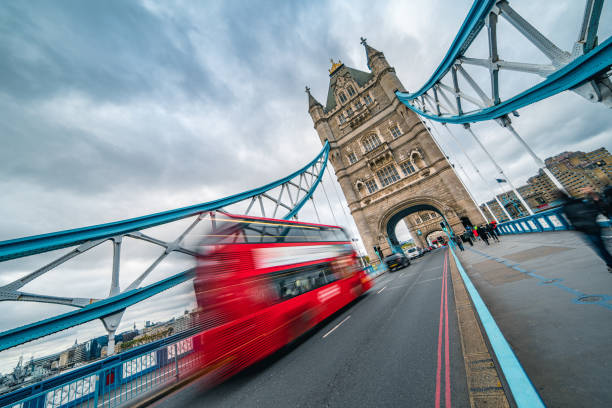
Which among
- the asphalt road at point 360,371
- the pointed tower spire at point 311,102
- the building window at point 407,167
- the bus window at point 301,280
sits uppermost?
the pointed tower spire at point 311,102

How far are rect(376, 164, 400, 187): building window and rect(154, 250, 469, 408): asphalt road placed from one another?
2214 cm

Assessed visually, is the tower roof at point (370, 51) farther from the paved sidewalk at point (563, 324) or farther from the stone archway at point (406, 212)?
the paved sidewalk at point (563, 324)

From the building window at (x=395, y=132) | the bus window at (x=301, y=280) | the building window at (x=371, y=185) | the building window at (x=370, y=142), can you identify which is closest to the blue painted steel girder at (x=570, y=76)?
the bus window at (x=301, y=280)

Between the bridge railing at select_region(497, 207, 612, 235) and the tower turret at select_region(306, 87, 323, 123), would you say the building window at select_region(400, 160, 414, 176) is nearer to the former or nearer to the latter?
the bridge railing at select_region(497, 207, 612, 235)

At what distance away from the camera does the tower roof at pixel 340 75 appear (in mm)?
32281

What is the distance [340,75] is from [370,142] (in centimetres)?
1304

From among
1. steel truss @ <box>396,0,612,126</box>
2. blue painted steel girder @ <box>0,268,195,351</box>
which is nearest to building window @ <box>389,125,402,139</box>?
steel truss @ <box>396,0,612,126</box>

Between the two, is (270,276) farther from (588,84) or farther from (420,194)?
(420,194)

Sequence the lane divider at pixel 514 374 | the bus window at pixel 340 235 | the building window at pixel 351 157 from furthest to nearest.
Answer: the building window at pixel 351 157 → the bus window at pixel 340 235 → the lane divider at pixel 514 374

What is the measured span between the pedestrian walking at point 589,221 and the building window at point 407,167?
23.1 metres

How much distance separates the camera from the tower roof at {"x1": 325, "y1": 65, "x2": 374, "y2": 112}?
32281mm

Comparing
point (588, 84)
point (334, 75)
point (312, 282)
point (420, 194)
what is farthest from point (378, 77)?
point (312, 282)

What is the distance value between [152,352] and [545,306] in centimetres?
982

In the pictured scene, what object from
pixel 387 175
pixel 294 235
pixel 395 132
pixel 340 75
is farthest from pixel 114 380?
pixel 340 75
